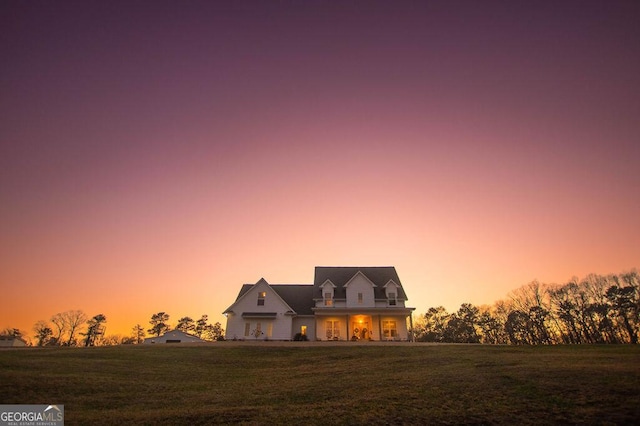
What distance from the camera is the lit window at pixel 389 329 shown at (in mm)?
43281

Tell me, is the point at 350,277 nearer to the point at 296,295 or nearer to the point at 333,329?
the point at 296,295

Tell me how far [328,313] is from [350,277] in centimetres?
753

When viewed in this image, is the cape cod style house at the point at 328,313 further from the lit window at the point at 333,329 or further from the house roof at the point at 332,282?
the house roof at the point at 332,282

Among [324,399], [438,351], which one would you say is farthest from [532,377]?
[438,351]

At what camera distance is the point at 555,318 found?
7100cm

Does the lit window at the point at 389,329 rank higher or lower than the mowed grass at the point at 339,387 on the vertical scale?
higher

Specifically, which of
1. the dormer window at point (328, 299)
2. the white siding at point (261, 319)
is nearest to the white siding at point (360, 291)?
the dormer window at point (328, 299)

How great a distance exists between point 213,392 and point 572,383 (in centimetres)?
1555

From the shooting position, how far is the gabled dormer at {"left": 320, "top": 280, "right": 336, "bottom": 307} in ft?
150

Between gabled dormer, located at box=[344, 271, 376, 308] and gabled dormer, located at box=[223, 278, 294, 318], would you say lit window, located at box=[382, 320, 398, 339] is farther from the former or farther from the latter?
gabled dormer, located at box=[223, 278, 294, 318]

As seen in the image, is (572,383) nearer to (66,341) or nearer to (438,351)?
(438,351)

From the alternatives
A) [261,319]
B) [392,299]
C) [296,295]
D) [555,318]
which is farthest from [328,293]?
[555,318]

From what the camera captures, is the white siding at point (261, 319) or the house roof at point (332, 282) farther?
the house roof at point (332, 282)

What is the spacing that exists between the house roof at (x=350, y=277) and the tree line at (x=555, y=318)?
29427 mm
